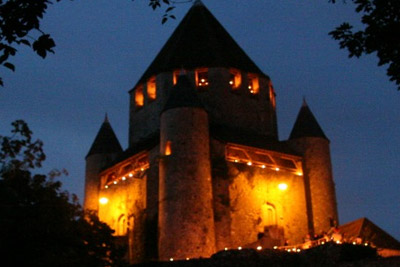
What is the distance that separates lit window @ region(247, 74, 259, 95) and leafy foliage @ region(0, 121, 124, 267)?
56.9 ft

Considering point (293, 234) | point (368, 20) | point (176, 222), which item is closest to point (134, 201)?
point (176, 222)

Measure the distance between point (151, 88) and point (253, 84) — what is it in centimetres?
591

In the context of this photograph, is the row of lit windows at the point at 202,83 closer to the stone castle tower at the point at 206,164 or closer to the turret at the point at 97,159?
the stone castle tower at the point at 206,164

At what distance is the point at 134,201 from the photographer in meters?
35.3

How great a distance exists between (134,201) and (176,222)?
18.5 feet

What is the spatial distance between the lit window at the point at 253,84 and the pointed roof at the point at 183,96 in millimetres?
5196

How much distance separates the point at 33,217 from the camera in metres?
21.8

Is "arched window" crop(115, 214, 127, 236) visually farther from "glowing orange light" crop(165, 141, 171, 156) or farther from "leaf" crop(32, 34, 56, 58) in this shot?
"leaf" crop(32, 34, 56, 58)

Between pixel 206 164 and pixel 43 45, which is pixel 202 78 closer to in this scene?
pixel 206 164

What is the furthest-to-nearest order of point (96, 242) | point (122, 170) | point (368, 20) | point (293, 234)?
point (122, 170) < point (293, 234) < point (96, 242) < point (368, 20)

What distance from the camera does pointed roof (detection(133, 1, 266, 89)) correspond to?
3806 cm

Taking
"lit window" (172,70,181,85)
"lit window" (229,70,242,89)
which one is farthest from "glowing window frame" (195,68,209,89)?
"lit window" (229,70,242,89)

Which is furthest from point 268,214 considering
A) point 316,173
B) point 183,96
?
point 183,96

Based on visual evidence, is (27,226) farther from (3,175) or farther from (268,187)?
(268,187)
